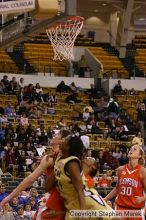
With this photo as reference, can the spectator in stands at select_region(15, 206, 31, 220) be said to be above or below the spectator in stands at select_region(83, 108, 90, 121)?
above

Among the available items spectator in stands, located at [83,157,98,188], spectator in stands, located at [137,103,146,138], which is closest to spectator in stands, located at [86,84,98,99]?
spectator in stands, located at [137,103,146,138]

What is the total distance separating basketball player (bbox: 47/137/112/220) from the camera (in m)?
6.80

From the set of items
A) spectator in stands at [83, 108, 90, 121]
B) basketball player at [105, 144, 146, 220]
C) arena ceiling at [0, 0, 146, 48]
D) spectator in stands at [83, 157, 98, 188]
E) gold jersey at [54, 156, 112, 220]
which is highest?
gold jersey at [54, 156, 112, 220]

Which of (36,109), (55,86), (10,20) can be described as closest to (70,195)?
(10,20)

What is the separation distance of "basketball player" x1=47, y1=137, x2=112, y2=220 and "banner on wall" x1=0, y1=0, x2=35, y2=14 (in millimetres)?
5884

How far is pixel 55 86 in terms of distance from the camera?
29672mm

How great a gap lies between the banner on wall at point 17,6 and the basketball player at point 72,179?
5.88 m

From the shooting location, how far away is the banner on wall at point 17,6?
1250 centimetres

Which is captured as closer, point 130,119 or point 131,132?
point 131,132

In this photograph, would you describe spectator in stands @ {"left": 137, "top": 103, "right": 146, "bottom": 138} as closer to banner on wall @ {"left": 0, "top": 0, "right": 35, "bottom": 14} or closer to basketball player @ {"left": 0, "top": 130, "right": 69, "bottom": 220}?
banner on wall @ {"left": 0, "top": 0, "right": 35, "bottom": 14}

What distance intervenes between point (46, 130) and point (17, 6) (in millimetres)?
10922

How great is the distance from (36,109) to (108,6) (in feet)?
44.5

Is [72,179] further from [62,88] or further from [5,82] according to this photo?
[62,88]

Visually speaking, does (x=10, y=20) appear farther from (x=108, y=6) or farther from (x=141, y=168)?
(x=108, y=6)
